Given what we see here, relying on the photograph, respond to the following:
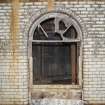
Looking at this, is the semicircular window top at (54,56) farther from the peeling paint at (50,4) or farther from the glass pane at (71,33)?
the peeling paint at (50,4)

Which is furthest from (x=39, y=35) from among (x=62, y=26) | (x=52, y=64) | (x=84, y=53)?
(x=84, y=53)

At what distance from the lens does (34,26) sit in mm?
8961

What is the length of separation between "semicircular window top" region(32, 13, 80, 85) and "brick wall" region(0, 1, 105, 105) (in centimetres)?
26

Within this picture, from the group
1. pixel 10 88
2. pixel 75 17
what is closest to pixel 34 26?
pixel 75 17

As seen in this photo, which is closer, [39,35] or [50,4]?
[50,4]

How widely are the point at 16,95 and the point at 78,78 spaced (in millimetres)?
1479

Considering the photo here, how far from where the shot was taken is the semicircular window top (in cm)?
905

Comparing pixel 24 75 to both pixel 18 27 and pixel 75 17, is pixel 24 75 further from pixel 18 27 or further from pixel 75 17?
pixel 75 17

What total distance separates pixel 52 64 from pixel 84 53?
0.81m

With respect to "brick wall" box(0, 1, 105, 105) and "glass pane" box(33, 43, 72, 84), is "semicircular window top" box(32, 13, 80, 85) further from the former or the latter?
"brick wall" box(0, 1, 105, 105)

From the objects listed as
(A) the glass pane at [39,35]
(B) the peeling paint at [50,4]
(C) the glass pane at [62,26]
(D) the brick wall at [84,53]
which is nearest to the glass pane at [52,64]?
(A) the glass pane at [39,35]

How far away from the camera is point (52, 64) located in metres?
9.14

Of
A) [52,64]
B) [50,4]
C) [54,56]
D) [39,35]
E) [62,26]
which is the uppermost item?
[50,4]

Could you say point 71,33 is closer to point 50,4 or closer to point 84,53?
point 84,53
